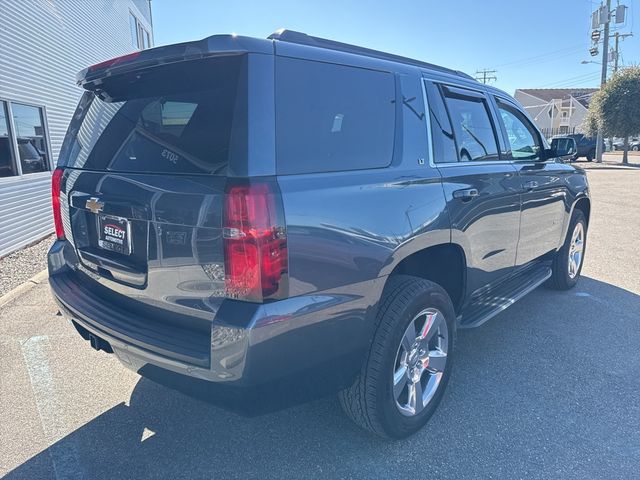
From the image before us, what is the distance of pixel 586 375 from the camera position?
3293 mm

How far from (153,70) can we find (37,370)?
2.45 m

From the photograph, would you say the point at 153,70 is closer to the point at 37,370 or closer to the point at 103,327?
the point at 103,327

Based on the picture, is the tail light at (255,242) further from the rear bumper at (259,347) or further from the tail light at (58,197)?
the tail light at (58,197)

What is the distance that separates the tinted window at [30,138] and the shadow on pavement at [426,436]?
668cm

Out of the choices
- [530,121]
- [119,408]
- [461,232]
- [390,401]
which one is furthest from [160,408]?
[530,121]

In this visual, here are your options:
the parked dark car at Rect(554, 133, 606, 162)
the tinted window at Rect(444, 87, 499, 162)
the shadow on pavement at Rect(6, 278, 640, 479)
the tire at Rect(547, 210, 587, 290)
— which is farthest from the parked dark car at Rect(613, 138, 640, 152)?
the shadow on pavement at Rect(6, 278, 640, 479)

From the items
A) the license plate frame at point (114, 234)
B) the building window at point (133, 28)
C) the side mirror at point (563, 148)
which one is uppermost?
the building window at point (133, 28)

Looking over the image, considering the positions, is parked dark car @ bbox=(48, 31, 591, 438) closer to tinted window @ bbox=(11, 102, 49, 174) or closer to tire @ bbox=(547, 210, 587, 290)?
tire @ bbox=(547, 210, 587, 290)

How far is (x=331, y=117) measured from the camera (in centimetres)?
221

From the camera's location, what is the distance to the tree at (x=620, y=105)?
2561cm

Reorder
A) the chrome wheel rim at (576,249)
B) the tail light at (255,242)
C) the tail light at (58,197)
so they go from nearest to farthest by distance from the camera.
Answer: the tail light at (255,242)
the tail light at (58,197)
the chrome wheel rim at (576,249)

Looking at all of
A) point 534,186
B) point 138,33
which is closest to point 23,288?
point 534,186

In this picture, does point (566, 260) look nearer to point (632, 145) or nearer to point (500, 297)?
point (500, 297)

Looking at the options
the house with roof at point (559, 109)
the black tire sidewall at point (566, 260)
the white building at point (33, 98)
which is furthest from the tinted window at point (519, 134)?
the house with roof at point (559, 109)
